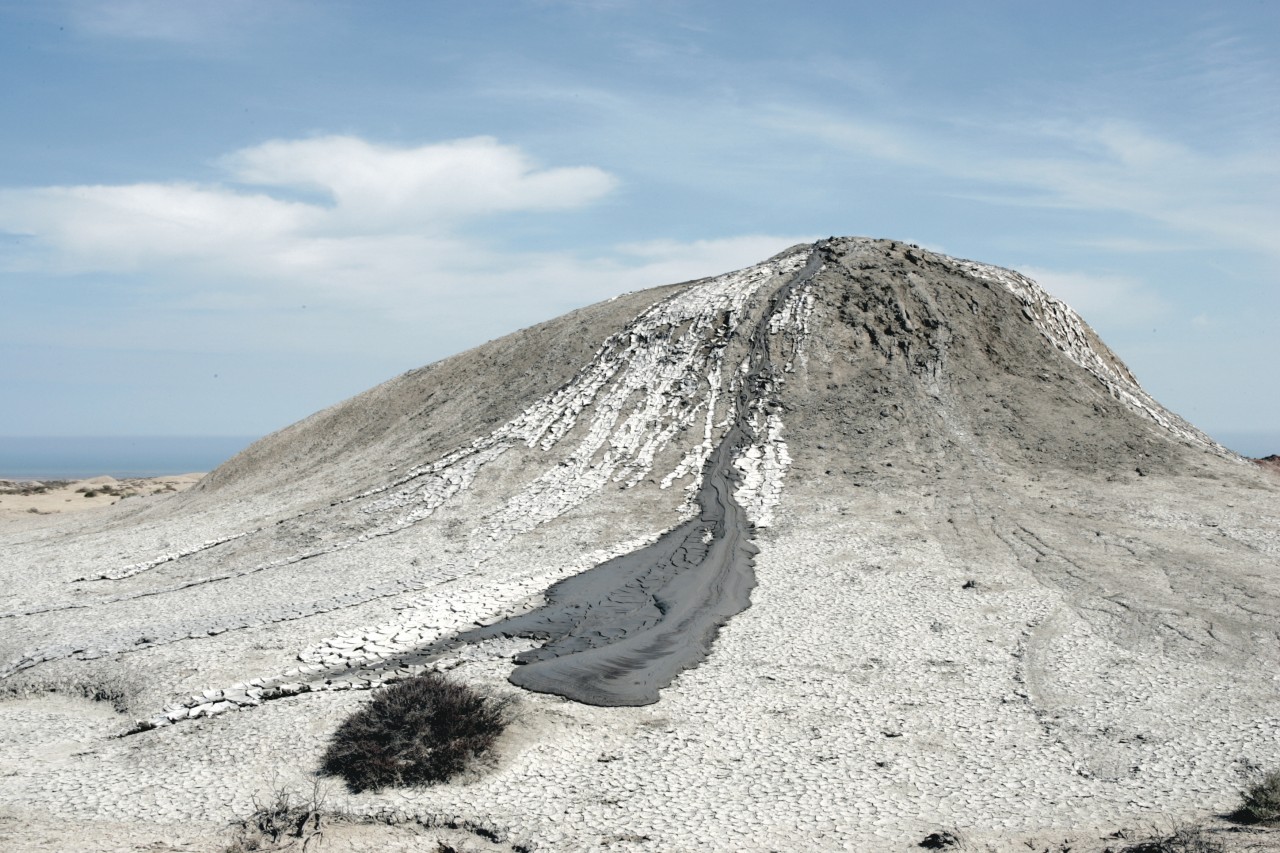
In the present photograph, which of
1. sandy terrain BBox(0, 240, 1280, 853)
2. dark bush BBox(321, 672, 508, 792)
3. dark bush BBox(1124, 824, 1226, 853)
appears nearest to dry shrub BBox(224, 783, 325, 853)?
sandy terrain BBox(0, 240, 1280, 853)

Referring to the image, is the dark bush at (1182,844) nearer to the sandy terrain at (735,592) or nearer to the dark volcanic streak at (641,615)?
the sandy terrain at (735,592)

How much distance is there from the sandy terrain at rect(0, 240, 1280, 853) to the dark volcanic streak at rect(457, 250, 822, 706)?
0.22m

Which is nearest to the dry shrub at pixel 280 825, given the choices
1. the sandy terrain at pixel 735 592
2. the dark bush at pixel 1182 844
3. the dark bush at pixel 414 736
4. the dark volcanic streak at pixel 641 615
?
the sandy terrain at pixel 735 592

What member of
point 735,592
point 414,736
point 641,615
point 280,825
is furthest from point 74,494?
point 280,825

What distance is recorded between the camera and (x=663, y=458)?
2461cm

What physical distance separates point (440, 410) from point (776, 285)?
12054mm

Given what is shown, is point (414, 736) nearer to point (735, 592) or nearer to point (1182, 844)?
point (1182, 844)

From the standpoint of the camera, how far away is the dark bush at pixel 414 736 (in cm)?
917

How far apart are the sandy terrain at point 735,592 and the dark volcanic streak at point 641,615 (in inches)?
8.7

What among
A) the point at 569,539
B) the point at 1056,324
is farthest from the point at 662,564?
the point at 1056,324

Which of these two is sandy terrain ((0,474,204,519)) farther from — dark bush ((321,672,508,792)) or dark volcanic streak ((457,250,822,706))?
dark bush ((321,672,508,792))

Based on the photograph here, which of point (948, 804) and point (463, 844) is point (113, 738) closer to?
point (463, 844)

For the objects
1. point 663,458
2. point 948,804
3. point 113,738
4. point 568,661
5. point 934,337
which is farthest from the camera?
point 934,337

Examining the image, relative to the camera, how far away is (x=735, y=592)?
1596 centimetres
